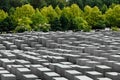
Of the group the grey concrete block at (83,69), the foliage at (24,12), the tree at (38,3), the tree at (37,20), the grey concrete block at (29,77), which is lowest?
the grey concrete block at (29,77)

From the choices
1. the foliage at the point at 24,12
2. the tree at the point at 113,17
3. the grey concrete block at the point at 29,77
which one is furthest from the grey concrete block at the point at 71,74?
the foliage at the point at 24,12

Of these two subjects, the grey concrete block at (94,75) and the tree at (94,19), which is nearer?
the grey concrete block at (94,75)

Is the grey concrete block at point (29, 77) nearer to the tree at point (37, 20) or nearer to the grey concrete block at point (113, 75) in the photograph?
the grey concrete block at point (113, 75)

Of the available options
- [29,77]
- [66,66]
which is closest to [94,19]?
[66,66]

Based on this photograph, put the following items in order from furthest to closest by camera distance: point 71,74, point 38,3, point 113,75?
point 38,3
point 71,74
point 113,75

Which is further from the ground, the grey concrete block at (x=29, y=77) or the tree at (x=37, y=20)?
the tree at (x=37, y=20)

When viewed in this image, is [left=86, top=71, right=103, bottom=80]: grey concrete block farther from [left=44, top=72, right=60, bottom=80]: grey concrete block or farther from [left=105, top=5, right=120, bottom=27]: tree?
[left=105, top=5, right=120, bottom=27]: tree

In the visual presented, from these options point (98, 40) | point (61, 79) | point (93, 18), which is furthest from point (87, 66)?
point (93, 18)

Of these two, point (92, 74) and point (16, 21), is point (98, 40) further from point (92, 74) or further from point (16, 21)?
point (16, 21)

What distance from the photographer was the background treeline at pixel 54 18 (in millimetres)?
40438

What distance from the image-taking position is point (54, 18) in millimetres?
44438

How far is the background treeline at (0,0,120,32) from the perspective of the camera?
40438 millimetres

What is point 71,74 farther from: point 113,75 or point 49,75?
point 113,75

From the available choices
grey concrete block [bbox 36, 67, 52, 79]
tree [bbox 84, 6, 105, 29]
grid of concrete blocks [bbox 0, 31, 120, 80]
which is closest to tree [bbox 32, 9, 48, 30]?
tree [bbox 84, 6, 105, 29]
